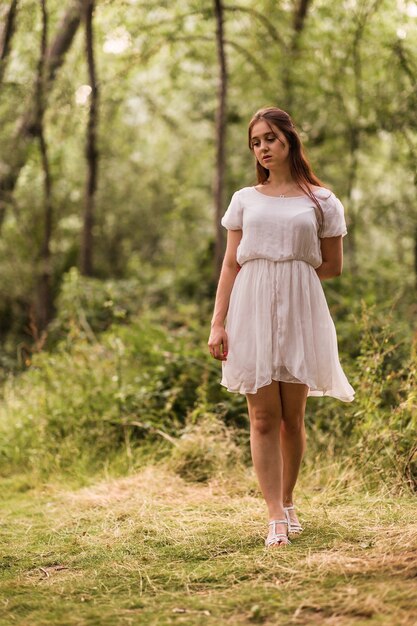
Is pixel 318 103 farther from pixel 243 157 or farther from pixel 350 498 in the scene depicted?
pixel 350 498

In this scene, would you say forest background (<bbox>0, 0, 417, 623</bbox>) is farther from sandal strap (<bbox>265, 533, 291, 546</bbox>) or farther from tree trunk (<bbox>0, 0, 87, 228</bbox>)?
sandal strap (<bbox>265, 533, 291, 546</bbox>)

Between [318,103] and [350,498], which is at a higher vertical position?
[318,103]

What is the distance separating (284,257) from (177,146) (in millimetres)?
12708

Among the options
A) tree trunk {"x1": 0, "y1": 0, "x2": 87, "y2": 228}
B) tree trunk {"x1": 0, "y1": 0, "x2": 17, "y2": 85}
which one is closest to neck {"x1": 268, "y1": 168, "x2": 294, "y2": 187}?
tree trunk {"x1": 0, "y1": 0, "x2": 17, "y2": 85}

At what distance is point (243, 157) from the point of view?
12.4 m

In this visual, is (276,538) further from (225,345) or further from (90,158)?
(90,158)

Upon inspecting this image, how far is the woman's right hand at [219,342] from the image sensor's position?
3.58 metres

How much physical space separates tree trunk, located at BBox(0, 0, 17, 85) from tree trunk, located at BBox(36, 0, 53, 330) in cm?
40

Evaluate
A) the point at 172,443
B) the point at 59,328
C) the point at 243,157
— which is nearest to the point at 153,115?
the point at 243,157

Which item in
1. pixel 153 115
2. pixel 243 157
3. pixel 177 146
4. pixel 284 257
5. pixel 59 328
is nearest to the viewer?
pixel 284 257

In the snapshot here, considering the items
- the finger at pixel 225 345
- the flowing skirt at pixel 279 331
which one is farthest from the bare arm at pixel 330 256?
the finger at pixel 225 345

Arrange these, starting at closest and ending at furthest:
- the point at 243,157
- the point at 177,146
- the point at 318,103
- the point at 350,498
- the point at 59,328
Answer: the point at 350,498
the point at 59,328
the point at 318,103
the point at 243,157
the point at 177,146

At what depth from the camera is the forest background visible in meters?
5.30

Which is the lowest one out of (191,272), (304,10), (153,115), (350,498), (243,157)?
(350,498)
